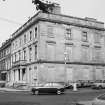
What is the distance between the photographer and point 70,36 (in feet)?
141

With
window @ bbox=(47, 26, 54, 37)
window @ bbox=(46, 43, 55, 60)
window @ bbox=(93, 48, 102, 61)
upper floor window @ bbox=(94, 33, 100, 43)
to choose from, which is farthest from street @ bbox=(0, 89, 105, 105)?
upper floor window @ bbox=(94, 33, 100, 43)

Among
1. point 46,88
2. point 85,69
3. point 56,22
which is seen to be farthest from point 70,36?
point 46,88

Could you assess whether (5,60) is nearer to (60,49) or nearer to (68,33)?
(60,49)

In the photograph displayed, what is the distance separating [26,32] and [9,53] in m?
15.6

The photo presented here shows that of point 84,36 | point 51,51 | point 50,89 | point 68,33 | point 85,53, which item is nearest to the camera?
point 50,89

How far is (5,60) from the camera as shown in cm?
6469

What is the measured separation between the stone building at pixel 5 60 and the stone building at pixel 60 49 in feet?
40.3

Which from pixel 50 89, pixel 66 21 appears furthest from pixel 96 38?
pixel 50 89

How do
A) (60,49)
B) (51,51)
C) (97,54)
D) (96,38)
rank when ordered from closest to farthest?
1. (51,51)
2. (60,49)
3. (97,54)
4. (96,38)

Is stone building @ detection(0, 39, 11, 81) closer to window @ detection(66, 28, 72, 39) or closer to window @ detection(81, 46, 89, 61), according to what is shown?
window @ detection(66, 28, 72, 39)

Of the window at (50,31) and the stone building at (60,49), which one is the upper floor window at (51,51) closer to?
the stone building at (60,49)

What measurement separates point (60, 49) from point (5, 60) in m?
28.0

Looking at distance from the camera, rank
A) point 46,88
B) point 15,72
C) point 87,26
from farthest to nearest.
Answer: point 15,72, point 87,26, point 46,88

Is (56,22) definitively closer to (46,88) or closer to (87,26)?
(87,26)
